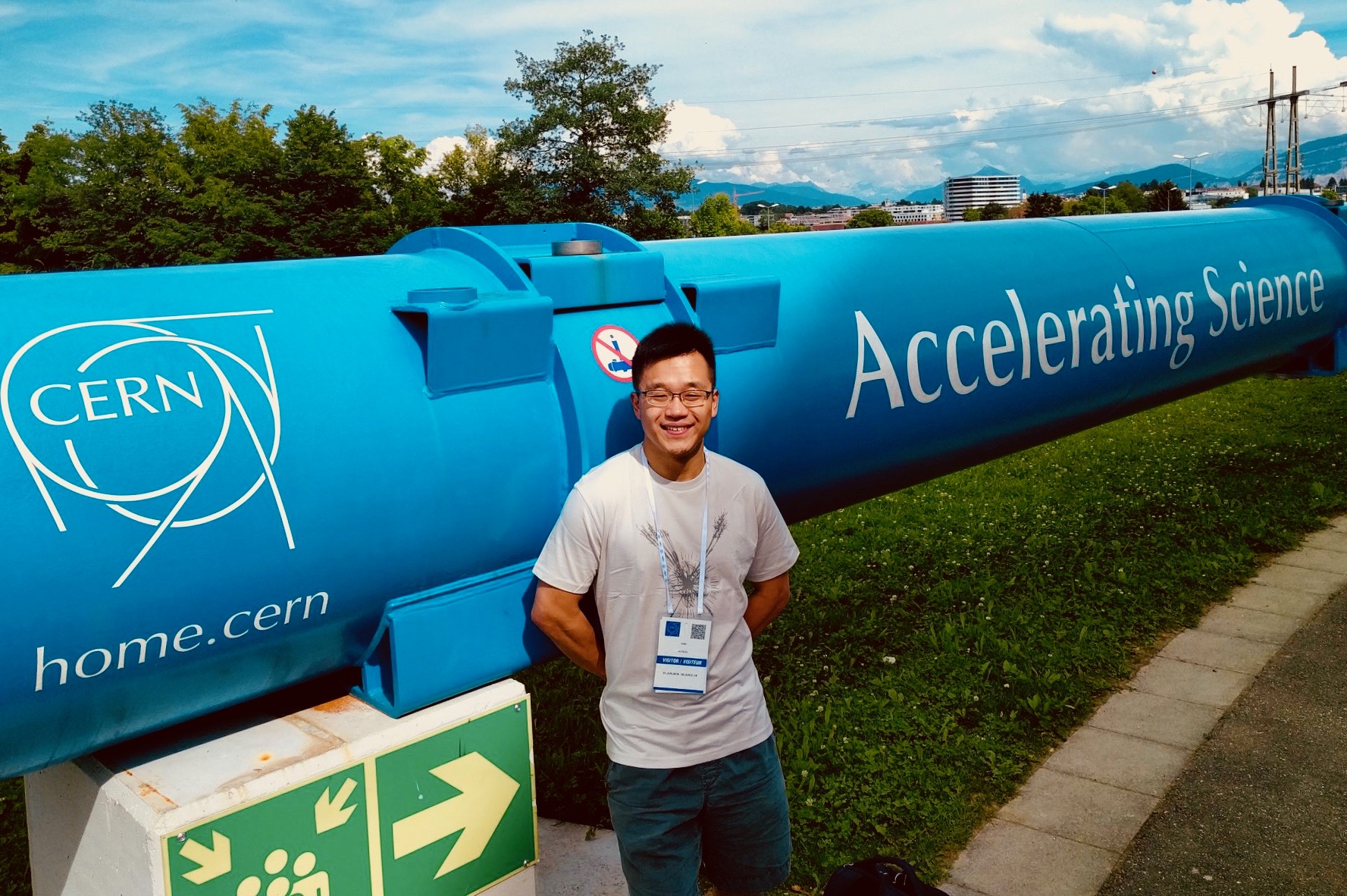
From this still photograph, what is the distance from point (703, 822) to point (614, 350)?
1062 millimetres

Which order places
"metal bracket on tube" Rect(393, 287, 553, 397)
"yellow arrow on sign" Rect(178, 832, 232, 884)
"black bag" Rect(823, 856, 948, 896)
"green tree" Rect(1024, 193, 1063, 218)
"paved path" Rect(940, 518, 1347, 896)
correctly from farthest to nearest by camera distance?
"green tree" Rect(1024, 193, 1063, 218) < "paved path" Rect(940, 518, 1347, 896) < "black bag" Rect(823, 856, 948, 896) < "metal bracket on tube" Rect(393, 287, 553, 397) < "yellow arrow on sign" Rect(178, 832, 232, 884)

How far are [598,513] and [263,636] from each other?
66 cm

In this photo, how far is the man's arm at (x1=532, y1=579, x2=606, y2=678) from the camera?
2.17 m

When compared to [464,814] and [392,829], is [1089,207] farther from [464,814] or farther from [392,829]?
[392,829]

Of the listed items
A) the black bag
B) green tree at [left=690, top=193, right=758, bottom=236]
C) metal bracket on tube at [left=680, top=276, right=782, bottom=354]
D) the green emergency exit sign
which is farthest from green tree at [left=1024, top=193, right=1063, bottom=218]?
the green emergency exit sign

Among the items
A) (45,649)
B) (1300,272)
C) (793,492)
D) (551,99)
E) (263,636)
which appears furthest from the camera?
(551,99)

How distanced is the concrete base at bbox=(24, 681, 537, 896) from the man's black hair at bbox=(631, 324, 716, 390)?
721 mm

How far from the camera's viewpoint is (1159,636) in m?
5.25

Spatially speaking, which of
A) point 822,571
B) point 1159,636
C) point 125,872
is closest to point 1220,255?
point 1159,636

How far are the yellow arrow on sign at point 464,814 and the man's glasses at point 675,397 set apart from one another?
0.80m

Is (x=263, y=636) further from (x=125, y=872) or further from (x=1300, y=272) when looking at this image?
(x=1300, y=272)

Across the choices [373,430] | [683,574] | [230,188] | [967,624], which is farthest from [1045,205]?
[373,430]

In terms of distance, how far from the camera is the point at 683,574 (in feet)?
7.22

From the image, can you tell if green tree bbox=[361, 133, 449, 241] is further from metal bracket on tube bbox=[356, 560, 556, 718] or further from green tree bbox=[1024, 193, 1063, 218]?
metal bracket on tube bbox=[356, 560, 556, 718]
